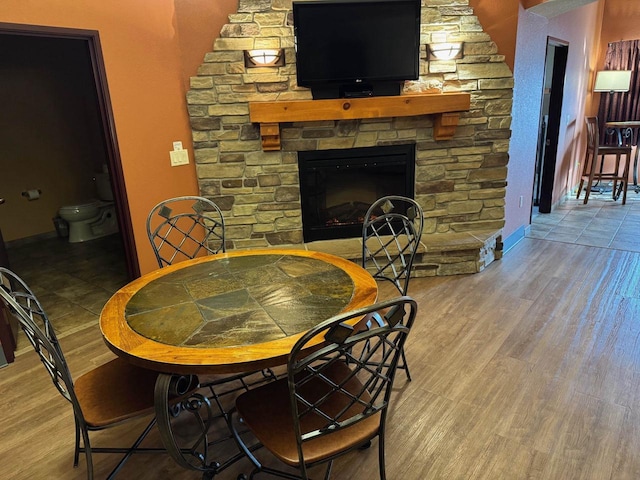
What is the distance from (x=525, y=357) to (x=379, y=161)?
6.35ft

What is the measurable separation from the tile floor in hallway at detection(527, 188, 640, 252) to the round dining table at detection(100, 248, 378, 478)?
3542 mm

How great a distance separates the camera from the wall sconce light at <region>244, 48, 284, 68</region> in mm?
3316

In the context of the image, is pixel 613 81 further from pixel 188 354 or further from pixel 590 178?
A: pixel 188 354

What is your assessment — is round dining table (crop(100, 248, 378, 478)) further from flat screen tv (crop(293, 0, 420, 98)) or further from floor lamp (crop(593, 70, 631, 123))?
floor lamp (crop(593, 70, 631, 123))

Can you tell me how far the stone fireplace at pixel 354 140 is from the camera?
336 cm

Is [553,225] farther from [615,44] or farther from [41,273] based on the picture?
[41,273]

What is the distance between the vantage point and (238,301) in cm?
178

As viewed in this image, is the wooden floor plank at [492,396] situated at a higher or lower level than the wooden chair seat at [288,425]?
lower

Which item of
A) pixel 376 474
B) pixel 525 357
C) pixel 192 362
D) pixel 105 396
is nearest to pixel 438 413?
pixel 376 474

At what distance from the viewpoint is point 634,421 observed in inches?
79.8

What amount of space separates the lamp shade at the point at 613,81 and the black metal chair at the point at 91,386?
23.0ft

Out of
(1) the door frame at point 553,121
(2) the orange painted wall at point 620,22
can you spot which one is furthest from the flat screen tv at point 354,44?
(2) the orange painted wall at point 620,22

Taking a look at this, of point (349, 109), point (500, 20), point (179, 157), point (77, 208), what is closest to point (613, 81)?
point (500, 20)

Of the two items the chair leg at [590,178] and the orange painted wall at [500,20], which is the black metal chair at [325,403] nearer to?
the orange painted wall at [500,20]
